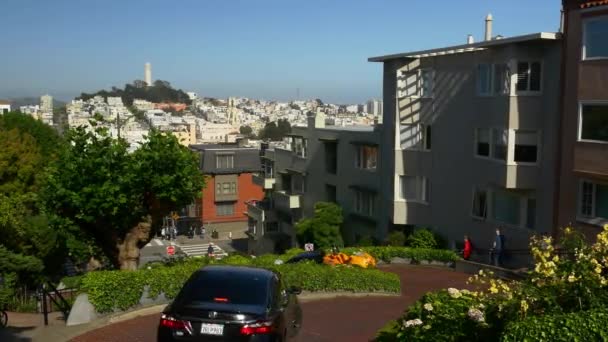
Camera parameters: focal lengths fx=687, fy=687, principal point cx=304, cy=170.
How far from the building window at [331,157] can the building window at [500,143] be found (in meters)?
17.2

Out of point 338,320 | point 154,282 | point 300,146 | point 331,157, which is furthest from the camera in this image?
point 300,146

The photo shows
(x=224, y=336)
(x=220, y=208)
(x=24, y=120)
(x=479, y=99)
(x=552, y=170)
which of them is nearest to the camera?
(x=224, y=336)

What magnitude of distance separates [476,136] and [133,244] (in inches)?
627

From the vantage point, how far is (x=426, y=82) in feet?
110

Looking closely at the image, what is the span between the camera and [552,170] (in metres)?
25.2

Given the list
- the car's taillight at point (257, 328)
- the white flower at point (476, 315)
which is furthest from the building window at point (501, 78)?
the car's taillight at point (257, 328)

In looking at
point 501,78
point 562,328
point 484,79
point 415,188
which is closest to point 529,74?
point 501,78

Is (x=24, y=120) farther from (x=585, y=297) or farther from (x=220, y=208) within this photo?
(x=585, y=297)


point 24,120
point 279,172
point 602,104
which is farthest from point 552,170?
point 24,120

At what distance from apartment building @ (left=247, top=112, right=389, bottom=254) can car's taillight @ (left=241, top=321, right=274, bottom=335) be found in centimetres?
2737

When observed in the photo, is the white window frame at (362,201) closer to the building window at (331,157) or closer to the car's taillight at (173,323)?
the building window at (331,157)

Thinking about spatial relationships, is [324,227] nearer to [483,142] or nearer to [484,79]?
[483,142]

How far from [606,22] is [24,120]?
40.5 m

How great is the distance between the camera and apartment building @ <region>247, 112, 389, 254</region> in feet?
128
